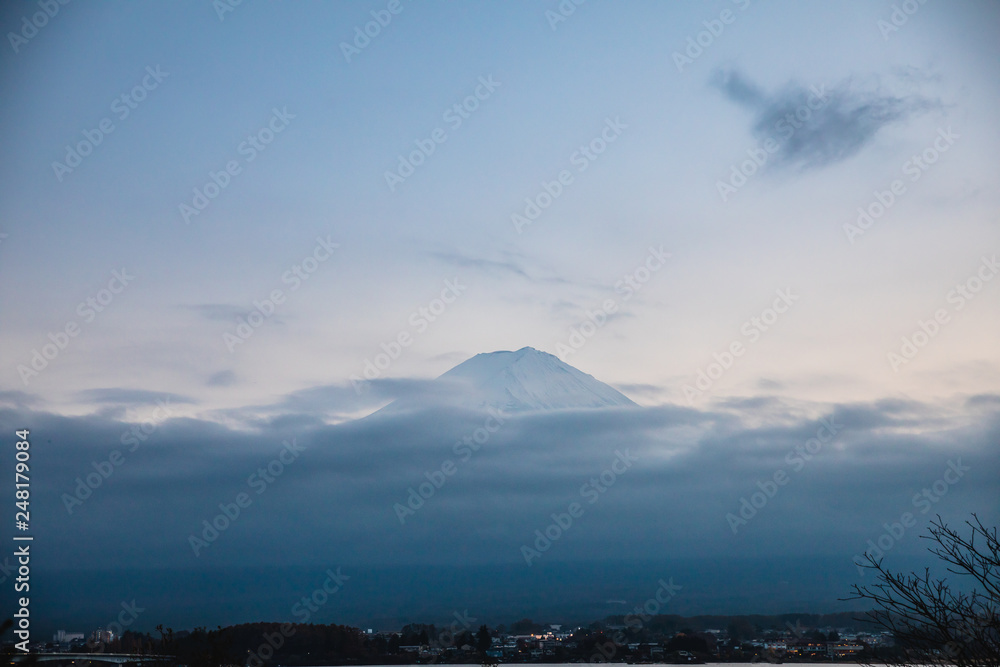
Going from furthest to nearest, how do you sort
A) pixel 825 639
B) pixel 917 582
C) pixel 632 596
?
pixel 632 596 → pixel 825 639 → pixel 917 582

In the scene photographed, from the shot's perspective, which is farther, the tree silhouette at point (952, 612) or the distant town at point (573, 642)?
the distant town at point (573, 642)

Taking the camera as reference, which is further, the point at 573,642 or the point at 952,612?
the point at 573,642

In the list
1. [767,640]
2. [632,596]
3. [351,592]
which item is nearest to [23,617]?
[767,640]

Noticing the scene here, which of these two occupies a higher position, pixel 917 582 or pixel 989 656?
pixel 917 582

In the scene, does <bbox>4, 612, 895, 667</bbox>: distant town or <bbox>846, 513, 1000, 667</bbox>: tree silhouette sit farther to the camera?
<bbox>4, 612, 895, 667</bbox>: distant town

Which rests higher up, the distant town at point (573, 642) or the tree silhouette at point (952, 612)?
the tree silhouette at point (952, 612)

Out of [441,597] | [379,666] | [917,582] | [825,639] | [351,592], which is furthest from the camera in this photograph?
[351,592]

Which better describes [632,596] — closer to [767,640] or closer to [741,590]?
[741,590]

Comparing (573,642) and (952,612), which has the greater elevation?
(952,612)

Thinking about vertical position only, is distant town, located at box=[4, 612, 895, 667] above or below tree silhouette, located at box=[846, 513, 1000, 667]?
below

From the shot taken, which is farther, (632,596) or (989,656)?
(632,596)

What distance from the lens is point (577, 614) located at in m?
48.6

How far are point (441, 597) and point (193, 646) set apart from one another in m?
57.1

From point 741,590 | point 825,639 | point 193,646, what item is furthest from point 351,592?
point 193,646
